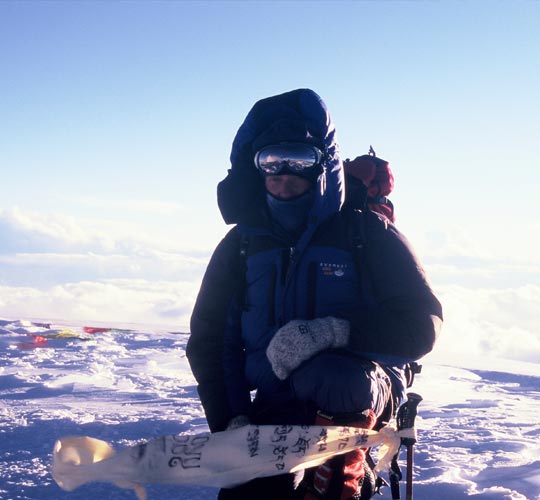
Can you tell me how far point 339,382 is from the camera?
1664 millimetres

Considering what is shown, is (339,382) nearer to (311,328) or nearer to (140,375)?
(311,328)

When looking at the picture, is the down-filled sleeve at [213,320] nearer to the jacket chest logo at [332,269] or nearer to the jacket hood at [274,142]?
the jacket hood at [274,142]

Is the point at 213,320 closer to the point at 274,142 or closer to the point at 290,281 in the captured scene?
the point at 290,281

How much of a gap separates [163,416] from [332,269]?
14.4 ft

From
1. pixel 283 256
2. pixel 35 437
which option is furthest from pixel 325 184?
pixel 35 437

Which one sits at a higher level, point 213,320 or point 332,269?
point 332,269

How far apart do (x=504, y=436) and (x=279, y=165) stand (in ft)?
15.1

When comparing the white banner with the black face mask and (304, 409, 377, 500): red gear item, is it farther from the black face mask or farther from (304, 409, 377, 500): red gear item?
the black face mask

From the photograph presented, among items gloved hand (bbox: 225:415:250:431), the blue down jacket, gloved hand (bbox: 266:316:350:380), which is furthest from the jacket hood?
gloved hand (bbox: 225:415:250:431)

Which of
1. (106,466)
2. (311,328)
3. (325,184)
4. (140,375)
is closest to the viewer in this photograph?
(106,466)

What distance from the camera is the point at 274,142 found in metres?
2.27

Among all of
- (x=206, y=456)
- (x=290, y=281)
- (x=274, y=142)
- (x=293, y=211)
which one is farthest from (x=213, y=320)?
(x=274, y=142)

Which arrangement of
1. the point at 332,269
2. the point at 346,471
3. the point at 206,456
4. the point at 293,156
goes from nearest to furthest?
the point at 206,456 < the point at 346,471 < the point at 332,269 < the point at 293,156

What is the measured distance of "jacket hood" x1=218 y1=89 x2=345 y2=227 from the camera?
7.31 ft
